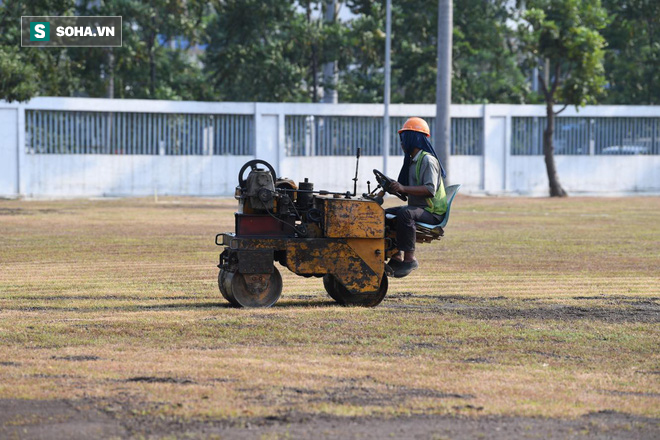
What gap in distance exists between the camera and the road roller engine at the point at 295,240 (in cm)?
1070

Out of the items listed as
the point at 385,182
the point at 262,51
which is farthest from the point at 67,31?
the point at 385,182

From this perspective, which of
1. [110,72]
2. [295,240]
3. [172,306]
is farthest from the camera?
[110,72]

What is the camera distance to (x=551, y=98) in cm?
4175

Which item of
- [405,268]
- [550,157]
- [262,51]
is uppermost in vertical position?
[262,51]

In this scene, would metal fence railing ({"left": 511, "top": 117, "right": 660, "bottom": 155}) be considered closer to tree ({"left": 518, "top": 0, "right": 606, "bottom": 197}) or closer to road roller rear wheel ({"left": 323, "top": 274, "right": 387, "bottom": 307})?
tree ({"left": 518, "top": 0, "right": 606, "bottom": 197})

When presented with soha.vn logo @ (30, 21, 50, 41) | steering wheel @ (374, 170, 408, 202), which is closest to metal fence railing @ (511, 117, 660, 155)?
soha.vn logo @ (30, 21, 50, 41)

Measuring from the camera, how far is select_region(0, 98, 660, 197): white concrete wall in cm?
3806

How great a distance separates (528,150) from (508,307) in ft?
109

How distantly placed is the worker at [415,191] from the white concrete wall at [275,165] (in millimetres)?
27882

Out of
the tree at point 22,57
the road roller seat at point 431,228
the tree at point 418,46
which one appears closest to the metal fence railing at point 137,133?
the tree at point 22,57

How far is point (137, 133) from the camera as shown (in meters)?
39.7

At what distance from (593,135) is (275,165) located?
12.6 meters

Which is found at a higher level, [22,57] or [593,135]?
[22,57]

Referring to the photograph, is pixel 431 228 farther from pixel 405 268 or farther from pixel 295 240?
pixel 295 240
